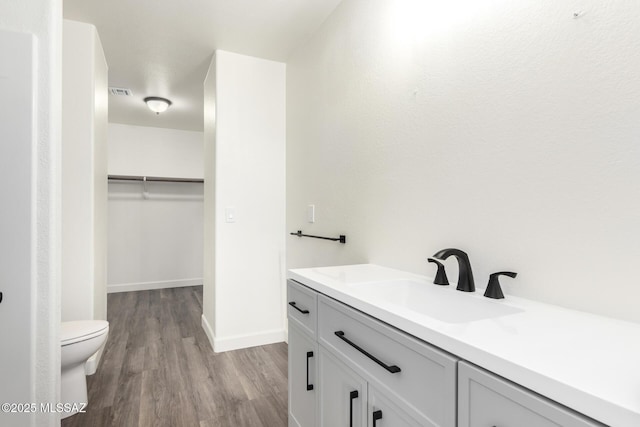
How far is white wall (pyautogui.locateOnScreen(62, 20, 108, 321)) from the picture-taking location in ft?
7.82

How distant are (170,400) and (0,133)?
5.35 ft

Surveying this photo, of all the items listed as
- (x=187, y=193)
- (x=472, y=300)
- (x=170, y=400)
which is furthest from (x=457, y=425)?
(x=187, y=193)

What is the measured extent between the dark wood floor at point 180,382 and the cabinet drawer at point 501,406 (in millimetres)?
1418

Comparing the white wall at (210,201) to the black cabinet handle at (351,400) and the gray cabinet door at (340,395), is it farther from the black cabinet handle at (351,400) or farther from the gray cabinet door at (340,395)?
the black cabinet handle at (351,400)

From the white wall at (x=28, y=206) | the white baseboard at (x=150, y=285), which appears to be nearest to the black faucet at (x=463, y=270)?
the white wall at (x=28, y=206)

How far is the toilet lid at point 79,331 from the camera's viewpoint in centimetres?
190

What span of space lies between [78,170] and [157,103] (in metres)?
1.81

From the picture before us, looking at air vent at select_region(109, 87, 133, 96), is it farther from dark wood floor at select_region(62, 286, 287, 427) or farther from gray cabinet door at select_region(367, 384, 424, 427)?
gray cabinet door at select_region(367, 384, 424, 427)

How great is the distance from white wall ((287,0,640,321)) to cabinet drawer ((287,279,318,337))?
478 millimetres

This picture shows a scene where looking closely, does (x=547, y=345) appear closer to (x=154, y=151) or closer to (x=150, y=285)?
(x=150, y=285)

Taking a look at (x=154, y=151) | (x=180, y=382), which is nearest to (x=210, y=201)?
(x=180, y=382)

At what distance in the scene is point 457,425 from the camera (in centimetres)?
73

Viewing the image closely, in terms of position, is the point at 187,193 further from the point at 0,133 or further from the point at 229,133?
the point at 0,133

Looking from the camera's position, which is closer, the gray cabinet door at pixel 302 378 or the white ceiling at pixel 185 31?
the gray cabinet door at pixel 302 378
